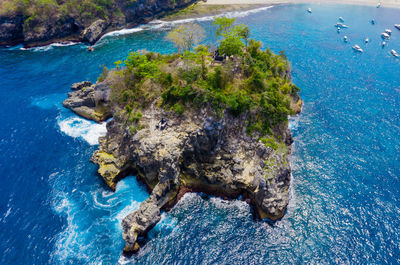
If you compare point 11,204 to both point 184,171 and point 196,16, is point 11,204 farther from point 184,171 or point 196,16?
point 196,16

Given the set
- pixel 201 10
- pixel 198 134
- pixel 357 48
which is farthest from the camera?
pixel 201 10

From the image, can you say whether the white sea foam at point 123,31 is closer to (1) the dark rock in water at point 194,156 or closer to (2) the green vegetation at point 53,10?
(2) the green vegetation at point 53,10

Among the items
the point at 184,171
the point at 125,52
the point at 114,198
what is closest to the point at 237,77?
the point at 184,171

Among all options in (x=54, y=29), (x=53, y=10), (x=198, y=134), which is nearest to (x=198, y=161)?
(x=198, y=134)

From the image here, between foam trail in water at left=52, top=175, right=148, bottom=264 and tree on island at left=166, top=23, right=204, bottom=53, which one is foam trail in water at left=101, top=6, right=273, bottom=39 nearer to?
tree on island at left=166, top=23, right=204, bottom=53

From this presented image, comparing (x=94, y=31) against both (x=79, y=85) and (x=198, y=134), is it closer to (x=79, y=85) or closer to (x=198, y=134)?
(x=79, y=85)

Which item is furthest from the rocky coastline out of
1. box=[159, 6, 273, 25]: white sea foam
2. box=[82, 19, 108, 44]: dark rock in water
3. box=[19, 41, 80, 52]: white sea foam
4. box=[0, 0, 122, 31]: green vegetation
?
box=[159, 6, 273, 25]: white sea foam
